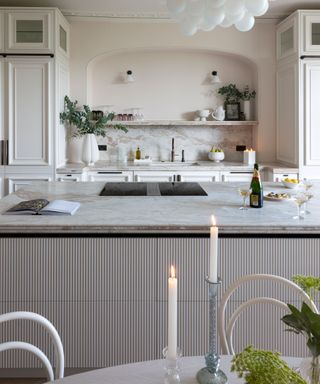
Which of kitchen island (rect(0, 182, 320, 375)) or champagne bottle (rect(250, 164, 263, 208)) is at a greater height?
champagne bottle (rect(250, 164, 263, 208))

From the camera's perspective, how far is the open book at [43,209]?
2651mm

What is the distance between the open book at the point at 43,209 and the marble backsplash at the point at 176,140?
12.1ft

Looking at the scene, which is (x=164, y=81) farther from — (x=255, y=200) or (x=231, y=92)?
(x=255, y=200)

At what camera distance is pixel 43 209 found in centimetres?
268

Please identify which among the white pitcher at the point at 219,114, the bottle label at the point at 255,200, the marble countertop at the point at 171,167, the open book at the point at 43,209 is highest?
the white pitcher at the point at 219,114

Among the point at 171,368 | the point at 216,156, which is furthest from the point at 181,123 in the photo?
the point at 171,368

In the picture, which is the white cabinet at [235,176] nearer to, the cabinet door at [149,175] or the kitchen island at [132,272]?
the cabinet door at [149,175]

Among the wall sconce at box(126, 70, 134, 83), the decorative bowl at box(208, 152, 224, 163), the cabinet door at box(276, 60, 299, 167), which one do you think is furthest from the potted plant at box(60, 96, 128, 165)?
the cabinet door at box(276, 60, 299, 167)

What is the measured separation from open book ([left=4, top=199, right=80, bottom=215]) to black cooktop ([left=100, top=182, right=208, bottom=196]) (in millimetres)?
657

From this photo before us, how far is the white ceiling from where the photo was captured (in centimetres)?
536

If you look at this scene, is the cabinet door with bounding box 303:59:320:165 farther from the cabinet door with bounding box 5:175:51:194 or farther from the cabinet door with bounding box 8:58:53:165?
the cabinet door with bounding box 5:175:51:194

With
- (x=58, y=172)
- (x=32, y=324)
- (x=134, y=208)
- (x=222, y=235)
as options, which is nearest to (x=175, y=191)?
(x=134, y=208)

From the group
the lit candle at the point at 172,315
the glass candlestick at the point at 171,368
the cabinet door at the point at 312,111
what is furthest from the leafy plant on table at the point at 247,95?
the lit candle at the point at 172,315

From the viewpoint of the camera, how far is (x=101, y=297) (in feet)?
8.23
